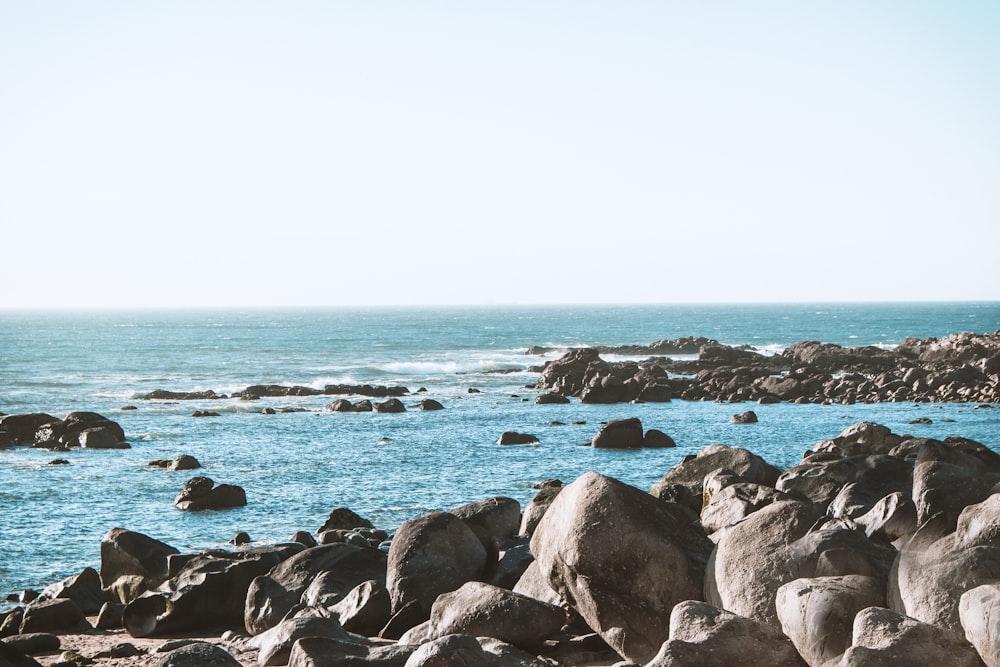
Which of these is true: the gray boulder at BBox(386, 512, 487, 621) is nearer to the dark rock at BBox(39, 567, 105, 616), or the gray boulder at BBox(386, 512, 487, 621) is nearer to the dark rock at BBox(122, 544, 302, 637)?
the dark rock at BBox(122, 544, 302, 637)

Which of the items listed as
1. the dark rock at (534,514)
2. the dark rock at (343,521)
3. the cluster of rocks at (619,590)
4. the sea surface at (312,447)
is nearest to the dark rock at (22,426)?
the sea surface at (312,447)

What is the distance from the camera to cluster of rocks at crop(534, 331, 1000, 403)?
2335 inches

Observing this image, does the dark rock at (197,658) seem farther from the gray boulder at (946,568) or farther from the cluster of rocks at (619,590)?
the gray boulder at (946,568)

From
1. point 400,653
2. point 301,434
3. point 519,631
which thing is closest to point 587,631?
point 519,631

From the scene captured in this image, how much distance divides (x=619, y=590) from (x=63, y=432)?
117ft

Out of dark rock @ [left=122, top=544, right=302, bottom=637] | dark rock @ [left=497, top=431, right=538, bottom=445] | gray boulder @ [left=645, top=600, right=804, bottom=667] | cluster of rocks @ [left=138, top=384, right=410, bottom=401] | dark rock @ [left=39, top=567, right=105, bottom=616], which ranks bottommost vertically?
cluster of rocks @ [left=138, top=384, right=410, bottom=401]

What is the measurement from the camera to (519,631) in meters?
12.8

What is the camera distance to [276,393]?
6488cm

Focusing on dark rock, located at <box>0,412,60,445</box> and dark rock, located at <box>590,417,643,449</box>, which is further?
dark rock, located at <box>0,412,60,445</box>

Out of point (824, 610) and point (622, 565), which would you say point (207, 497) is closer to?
point (622, 565)

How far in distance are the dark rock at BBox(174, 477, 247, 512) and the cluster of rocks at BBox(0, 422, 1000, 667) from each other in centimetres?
905

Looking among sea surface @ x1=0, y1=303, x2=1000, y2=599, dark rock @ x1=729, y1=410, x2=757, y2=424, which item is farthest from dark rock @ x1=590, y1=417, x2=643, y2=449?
dark rock @ x1=729, y1=410, x2=757, y2=424

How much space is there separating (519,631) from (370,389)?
2095 inches

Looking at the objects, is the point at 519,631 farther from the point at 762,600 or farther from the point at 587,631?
the point at 762,600
